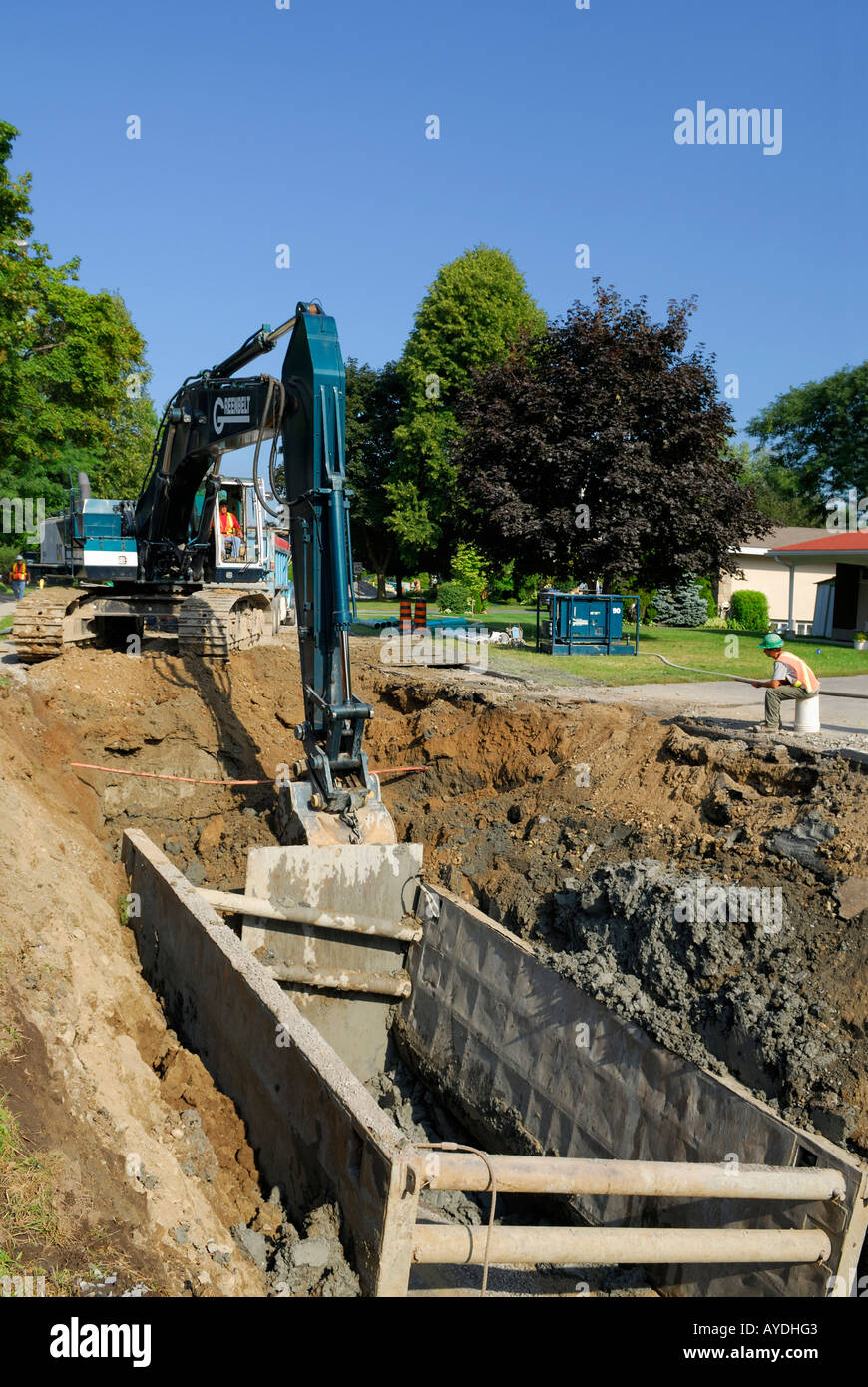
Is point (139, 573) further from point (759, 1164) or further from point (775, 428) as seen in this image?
point (775, 428)

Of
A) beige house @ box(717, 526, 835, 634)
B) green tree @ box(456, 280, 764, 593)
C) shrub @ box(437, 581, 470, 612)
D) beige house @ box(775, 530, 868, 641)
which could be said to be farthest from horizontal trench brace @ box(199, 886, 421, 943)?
beige house @ box(717, 526, 835, 634)

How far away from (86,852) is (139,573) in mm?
5370

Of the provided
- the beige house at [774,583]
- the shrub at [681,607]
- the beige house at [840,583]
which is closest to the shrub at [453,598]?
the shrub at [681,607]

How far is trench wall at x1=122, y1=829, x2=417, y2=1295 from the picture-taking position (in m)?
4.34

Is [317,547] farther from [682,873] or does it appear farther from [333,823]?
[682,873]

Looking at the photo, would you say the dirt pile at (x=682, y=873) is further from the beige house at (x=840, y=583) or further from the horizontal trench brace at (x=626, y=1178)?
the beige house at (x=840, y=583)

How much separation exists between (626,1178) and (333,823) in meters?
4.22

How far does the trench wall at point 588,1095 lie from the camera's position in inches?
194

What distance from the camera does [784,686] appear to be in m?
9.36

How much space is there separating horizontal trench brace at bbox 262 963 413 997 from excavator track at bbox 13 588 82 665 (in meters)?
6.37

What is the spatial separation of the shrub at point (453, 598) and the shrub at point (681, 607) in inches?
263

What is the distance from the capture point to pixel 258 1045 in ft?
19.2

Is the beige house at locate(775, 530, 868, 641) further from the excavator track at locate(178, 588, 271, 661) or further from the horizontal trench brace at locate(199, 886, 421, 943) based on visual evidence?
the horizontal trench brace at locate(199, 886, 421, 943)

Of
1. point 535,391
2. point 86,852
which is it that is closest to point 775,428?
point 535,391
